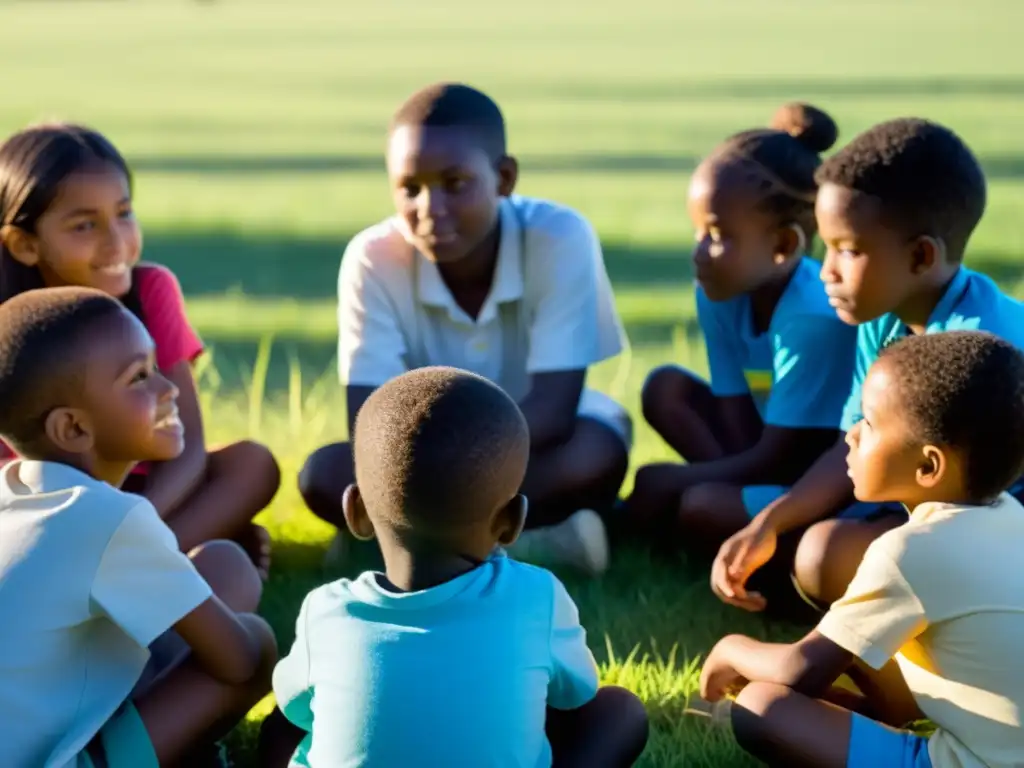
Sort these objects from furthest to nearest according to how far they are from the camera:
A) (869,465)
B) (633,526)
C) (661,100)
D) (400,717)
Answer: (661,100) < (633,526) < (869,465) < (400,717)

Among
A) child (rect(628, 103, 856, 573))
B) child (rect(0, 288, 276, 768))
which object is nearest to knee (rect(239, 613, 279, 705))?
child (rect(0, 288, 276, 768))

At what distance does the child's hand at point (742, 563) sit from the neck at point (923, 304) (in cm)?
58

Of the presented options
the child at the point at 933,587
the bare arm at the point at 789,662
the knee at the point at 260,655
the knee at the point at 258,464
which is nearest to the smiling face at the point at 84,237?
the knee at the point at 258,464

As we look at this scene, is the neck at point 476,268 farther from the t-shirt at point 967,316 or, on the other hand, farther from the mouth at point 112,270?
the t-shirt at point 967,316

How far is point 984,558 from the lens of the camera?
2570 millimetres

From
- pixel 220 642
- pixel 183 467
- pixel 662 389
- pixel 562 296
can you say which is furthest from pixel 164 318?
pixel 662 389

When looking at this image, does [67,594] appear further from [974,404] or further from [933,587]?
[974,404]

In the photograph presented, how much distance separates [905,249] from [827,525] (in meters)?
0.64

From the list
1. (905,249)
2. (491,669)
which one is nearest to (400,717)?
(491,669)

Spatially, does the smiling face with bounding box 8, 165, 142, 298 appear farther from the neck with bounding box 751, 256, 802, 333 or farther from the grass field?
the neck with bounding box 751, 256, 802, 333

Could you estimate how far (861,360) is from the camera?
12.0ft

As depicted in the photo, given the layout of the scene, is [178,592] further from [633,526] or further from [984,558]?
[633,526]

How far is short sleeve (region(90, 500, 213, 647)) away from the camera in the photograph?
8.50 feet

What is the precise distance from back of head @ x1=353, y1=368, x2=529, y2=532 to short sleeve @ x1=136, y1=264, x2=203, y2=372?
156 centimetres
